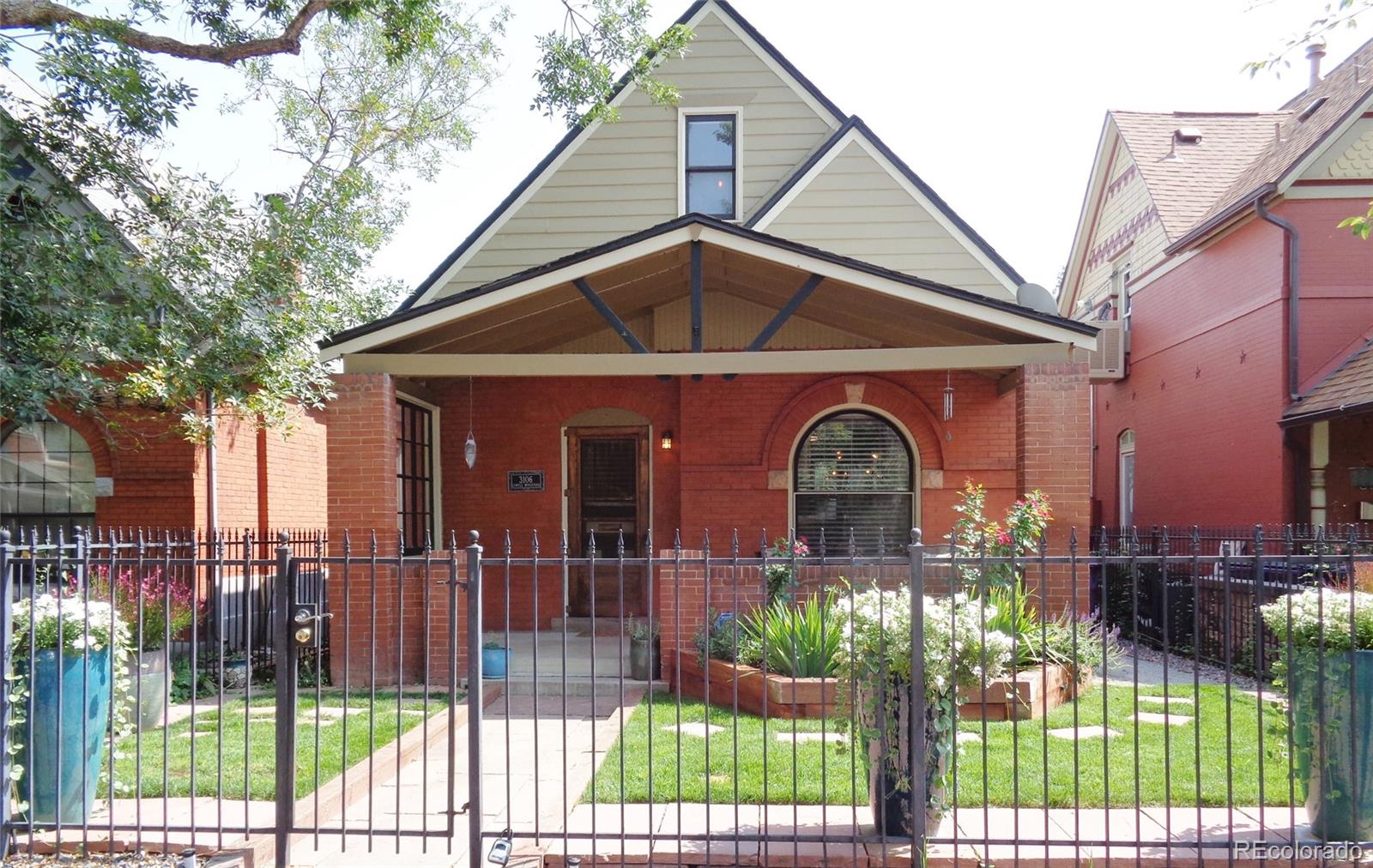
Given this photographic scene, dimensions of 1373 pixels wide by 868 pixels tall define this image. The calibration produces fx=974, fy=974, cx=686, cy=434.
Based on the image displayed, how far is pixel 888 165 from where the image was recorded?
12047 millimetres

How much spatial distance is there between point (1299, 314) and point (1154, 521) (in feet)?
17.1

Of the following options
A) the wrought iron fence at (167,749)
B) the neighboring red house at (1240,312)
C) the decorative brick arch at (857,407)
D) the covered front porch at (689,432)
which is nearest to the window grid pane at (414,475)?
the covered front porch at (689,432)

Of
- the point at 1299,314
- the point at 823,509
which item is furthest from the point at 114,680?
the point at 1299,314

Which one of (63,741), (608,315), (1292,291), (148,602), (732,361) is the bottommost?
(63,741)

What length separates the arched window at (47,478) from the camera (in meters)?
12.3

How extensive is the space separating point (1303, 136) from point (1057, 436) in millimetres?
7484

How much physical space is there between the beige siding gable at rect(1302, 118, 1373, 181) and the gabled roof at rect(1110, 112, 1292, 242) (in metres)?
3.03

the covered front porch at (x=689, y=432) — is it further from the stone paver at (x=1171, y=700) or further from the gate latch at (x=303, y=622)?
the gate latch at (x=303, y=622)

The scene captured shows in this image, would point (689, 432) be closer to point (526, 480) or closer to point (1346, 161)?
point (526, 480)

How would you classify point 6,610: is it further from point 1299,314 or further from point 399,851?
point 1299,314

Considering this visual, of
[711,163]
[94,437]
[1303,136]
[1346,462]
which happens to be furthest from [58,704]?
[1303,136]

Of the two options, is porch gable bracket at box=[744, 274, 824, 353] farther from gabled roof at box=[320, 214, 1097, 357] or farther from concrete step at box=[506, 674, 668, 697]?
concrete step at box=[506, 674, 668, 697]

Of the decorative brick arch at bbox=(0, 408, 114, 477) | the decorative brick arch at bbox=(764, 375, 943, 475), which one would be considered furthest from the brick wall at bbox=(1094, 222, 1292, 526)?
the decorative brick arch at bbox=(0, 408, 114, 477)

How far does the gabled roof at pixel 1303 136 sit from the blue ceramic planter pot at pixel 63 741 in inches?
532
